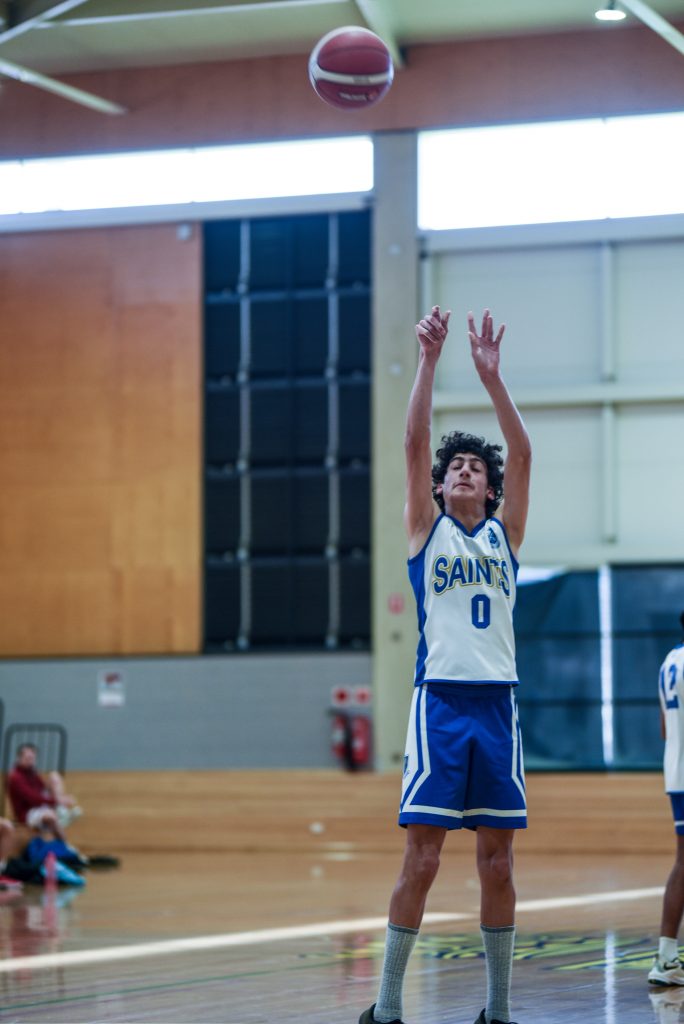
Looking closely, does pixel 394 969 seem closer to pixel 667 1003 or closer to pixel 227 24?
pixel 667 1003

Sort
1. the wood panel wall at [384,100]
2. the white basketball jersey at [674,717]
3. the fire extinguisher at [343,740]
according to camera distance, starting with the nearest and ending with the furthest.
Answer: the white basketball jersey at [674,717]
the wood panel wall at [384,100]
the fire extinguisher at [343,740]

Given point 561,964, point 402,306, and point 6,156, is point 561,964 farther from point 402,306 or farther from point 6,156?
point 6,156

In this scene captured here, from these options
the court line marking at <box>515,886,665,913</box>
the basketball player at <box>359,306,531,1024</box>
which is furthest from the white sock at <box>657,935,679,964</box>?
the court line marking at <box>515,886,665,913</box>

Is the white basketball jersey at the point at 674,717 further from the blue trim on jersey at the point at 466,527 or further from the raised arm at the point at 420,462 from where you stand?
the raised arm at the point at 420,462

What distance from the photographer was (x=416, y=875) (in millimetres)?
4984

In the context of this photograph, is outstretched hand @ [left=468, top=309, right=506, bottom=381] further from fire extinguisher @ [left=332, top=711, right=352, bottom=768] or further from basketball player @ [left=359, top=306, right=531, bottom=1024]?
fire extinguisher @ [left=332, top=711, right=352, bottom=768]

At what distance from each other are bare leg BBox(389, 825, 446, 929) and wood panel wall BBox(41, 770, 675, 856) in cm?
1246

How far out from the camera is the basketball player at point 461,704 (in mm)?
5000

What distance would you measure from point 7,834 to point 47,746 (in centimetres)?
532

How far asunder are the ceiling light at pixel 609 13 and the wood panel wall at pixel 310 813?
8.64 metres

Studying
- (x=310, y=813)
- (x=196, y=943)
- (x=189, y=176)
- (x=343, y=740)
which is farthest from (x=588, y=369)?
(x=196, y=943)

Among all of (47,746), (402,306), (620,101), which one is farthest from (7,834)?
(620,101)

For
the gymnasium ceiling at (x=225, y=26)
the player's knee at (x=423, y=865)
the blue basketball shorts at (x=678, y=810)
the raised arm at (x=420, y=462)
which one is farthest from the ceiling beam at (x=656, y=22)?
the player's knee at (x=423, y=865)

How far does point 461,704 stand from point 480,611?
332 millimetres
